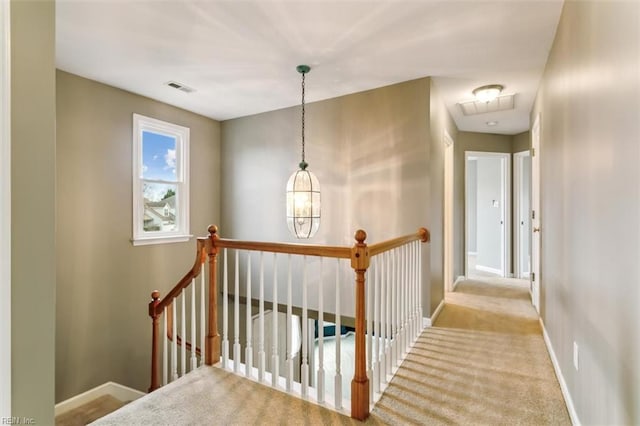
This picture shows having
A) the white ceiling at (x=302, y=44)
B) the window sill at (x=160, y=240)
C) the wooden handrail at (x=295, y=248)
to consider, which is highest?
the white ceiling at (x=302, y=44)

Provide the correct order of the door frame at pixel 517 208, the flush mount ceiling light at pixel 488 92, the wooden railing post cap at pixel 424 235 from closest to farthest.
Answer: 1. the wooden railing post cap at pixel 424 235
2. the flush mount ceiling light at pixel 488 92
3. the door frame at pixel 517 208

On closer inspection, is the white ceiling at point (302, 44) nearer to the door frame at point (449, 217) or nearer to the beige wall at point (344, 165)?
the beige wall at point (344, 165)

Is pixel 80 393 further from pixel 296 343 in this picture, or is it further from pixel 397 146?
pixel 397 146

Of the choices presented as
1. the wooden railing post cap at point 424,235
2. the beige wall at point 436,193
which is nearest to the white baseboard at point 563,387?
the beige wall at point 436,193

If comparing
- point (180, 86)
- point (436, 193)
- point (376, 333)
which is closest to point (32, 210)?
point (376, 333)

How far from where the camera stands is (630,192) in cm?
109

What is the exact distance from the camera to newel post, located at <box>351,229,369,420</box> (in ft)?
6.12

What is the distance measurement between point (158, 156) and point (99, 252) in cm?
131

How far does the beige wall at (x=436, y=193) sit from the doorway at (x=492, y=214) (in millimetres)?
1826

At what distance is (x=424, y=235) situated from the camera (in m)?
3.25

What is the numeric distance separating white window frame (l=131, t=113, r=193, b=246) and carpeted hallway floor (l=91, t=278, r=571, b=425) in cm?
204

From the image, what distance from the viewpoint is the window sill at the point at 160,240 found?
3.76 meters

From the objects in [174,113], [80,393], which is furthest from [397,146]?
[80,393]
